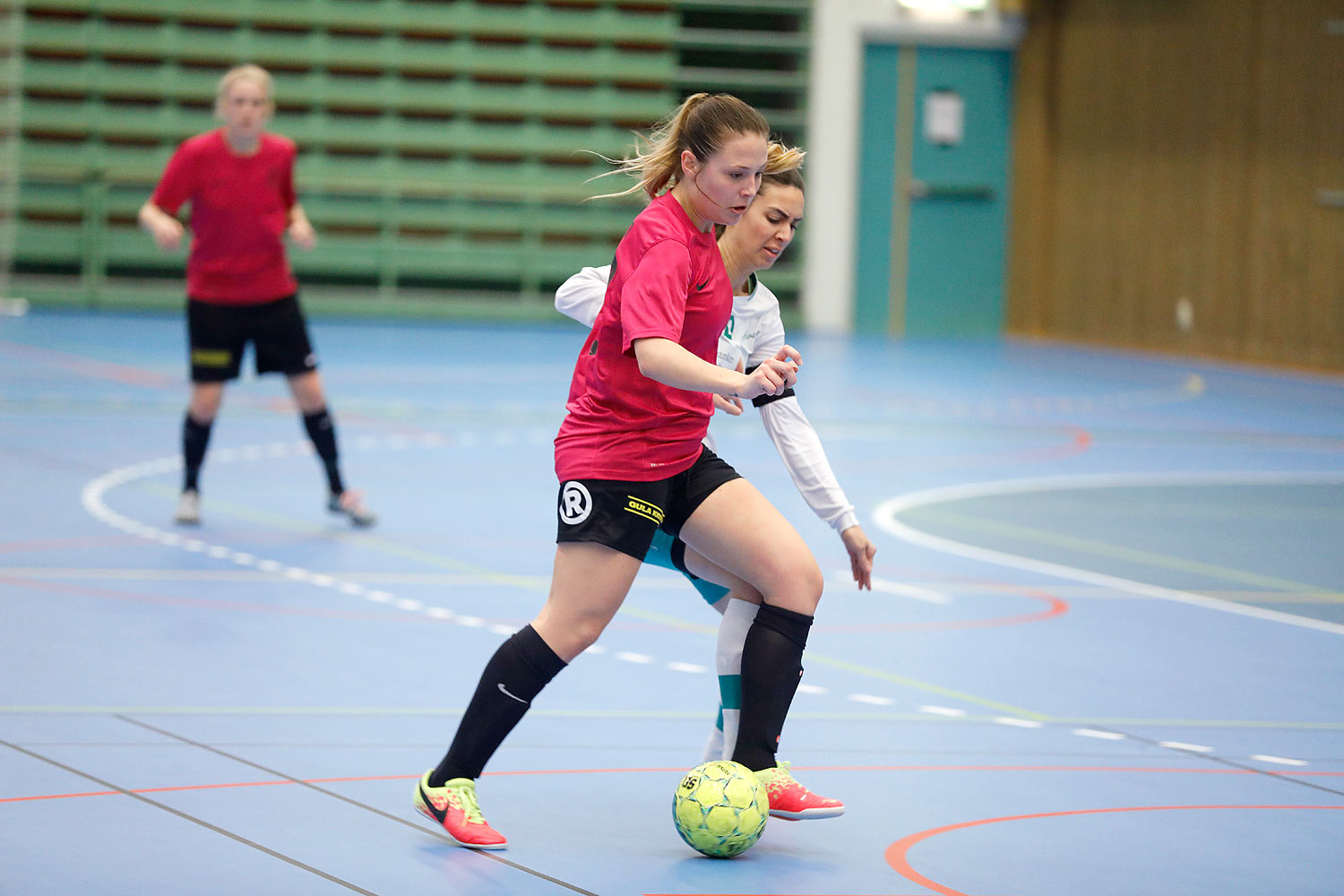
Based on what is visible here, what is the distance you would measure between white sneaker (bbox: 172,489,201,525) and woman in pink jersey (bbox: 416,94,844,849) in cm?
356

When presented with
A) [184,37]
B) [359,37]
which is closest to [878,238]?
[359,37]

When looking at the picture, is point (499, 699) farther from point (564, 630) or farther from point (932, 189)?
point (932, 189)

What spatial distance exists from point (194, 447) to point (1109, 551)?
3590 millimetres

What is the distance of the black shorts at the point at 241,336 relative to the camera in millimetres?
6539

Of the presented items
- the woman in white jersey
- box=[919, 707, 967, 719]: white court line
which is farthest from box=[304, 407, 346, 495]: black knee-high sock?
the woman in white jersey

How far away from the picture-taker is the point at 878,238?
703 inches

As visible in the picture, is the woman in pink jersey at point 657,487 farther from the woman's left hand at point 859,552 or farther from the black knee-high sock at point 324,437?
the black knee-high sock at point 324,437

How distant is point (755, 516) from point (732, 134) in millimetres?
714

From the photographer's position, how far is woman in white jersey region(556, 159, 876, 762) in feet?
11.0

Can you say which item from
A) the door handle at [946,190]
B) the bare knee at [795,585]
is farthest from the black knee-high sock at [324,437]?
the door handle at [946,190]

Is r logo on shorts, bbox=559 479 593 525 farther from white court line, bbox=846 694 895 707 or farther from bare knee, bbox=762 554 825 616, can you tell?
white court line, bbox=846 694 895 707

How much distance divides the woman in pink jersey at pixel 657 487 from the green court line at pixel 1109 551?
338 cm

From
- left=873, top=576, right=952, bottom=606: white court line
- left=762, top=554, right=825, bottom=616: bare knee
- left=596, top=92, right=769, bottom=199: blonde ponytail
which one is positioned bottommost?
left=873, top=576, right=952, bottom=606: white court line

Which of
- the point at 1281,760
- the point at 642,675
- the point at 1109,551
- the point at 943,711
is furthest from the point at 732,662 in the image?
the point at 1109,551
